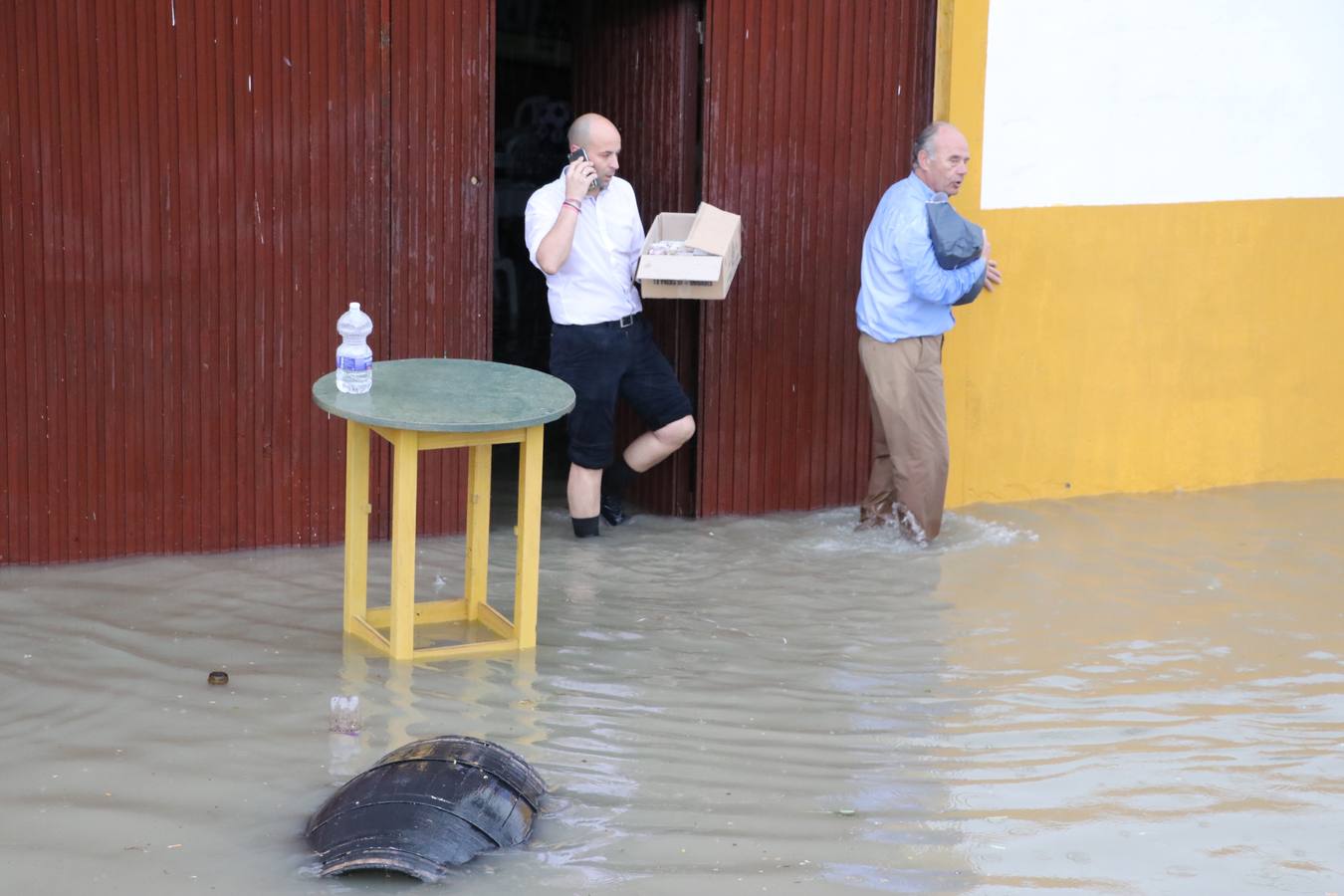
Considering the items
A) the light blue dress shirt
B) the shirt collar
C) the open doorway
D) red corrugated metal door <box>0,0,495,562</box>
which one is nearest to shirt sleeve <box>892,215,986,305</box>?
the light blue dress shirt

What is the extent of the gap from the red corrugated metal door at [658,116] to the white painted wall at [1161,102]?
58.8 inches

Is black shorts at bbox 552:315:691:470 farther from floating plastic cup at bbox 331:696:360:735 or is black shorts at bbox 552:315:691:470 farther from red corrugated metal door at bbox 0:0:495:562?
floating plastic cup at bbox 331:696:360:735

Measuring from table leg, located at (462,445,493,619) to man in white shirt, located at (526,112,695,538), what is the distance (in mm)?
1079

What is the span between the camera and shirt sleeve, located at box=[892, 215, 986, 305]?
6844mm

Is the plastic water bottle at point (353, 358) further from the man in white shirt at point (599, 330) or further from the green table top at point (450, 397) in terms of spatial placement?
the man in white shirt at point (599, 330)

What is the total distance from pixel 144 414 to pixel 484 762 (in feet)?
9.76

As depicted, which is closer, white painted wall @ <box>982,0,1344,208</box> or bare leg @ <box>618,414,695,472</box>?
bare leg @ <box>618,414,695,472</box>

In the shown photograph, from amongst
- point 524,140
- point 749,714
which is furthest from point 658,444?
point 524,140

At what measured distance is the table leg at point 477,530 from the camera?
18.8 ft

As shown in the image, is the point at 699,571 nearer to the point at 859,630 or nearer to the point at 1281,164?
the point at 859,630

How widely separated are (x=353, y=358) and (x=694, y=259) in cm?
184

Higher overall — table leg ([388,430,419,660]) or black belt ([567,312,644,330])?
black belt ([567,312,644,330])

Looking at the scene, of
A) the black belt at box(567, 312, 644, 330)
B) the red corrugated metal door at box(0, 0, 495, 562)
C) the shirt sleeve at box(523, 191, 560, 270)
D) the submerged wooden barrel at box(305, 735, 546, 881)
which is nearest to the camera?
the submerged wooden barrel at box(305, 735, 546, 881)

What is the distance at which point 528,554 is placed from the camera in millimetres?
5531
